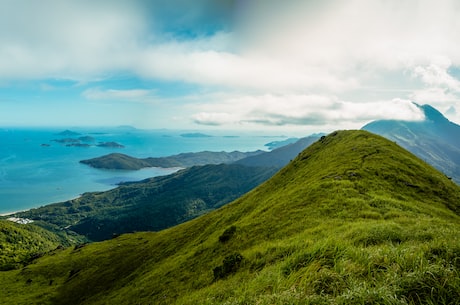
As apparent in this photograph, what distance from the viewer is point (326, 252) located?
9227mm

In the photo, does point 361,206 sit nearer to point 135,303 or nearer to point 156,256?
point 135,303

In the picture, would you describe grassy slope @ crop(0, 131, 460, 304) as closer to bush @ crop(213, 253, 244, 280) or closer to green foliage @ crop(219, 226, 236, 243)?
bush @ crop(213, 253, 244, 280)

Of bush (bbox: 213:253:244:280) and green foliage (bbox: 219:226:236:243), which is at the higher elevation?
bush (bbox: 213:253:244:280)

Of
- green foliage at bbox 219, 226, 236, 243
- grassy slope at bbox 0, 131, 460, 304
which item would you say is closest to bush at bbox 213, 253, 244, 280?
grassy slope at bbox 0, 131, 460, 304

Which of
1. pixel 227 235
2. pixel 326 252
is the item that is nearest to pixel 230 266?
pixel 326 252

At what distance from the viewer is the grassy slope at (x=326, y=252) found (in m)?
6.29

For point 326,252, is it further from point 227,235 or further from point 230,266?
point 227,235

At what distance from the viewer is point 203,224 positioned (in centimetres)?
5953

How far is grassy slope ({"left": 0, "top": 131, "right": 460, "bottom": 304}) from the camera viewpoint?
629 centimetres

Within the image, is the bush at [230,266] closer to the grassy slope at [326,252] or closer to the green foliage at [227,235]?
the grassy slope at [326,252]

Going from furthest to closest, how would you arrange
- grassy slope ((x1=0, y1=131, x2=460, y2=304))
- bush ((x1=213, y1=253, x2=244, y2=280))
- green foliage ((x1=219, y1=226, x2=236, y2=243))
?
green foliage ((x1=219, y1=226, x2=236, y2=243)) < bush ((x1=213, y1=253, x2=244, y2=280)) < grassy slope ((x1=0, y1=131, x2=460, y2=304))

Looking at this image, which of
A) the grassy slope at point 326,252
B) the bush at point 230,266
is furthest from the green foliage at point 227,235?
the bush at point 230,266

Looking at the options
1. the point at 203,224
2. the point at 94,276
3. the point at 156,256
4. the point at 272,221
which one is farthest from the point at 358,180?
the point at 94,276

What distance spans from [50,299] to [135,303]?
4871 centimetres
